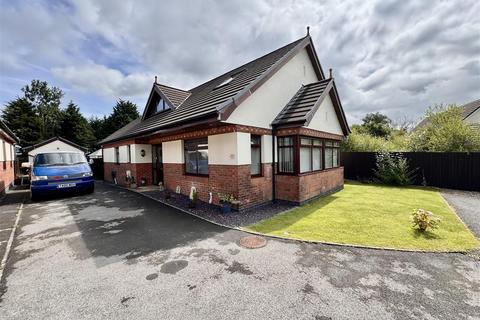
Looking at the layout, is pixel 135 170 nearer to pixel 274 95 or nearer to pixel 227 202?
pixel 227 202

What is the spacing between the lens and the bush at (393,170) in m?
12.6

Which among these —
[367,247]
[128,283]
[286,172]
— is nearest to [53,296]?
[128,283]

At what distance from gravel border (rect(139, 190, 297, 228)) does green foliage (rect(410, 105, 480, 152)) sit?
39.2 ft

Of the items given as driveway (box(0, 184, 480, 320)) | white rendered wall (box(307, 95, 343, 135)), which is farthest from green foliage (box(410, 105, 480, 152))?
driveway (box(0, 184, 480, 320))

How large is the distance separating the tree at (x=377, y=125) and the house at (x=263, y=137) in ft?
99.9

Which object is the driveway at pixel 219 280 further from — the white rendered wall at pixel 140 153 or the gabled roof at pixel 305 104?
the white rendered wall at pixel 140 153

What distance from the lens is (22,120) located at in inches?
1324

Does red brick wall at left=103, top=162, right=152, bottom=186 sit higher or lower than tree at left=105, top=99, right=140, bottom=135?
lower

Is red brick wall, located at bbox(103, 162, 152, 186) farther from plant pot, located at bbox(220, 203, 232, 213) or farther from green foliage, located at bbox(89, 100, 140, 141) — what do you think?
green foliage, located at bbox(89, 100, 140, 141)

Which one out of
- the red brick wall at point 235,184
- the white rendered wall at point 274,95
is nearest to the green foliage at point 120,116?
the red brick wall at point 235,184

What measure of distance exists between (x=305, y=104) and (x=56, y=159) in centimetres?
1154

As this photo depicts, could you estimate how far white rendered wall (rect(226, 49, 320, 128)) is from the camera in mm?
7367

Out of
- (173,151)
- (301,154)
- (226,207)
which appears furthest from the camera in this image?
(173,151)

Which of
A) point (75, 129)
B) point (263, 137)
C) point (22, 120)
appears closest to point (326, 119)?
point (263, 137)
